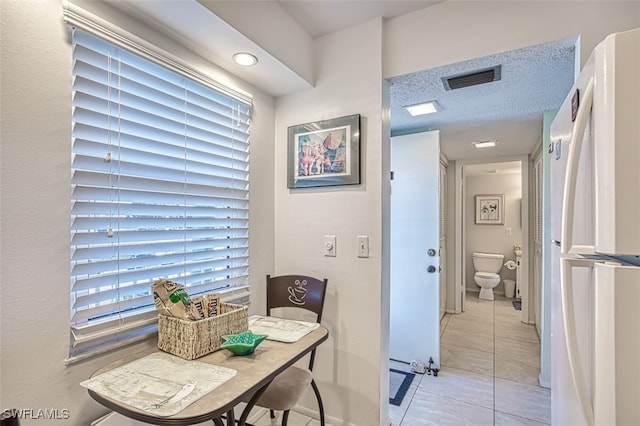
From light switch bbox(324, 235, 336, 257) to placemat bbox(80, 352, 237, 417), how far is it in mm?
1037

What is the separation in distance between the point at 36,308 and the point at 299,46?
186 cm

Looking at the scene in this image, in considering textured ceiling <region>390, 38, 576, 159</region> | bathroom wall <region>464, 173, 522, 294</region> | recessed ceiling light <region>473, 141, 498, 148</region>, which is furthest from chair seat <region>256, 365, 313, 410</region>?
bathroom wall <region>464, 173, 522, 294</region>

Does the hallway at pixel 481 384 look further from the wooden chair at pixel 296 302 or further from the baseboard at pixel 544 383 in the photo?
the wooden chair at pixel 296 302

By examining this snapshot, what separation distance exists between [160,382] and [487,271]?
18.5 ft

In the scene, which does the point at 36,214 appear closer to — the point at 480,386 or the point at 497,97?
the point at 497,97

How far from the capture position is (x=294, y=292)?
198 cm

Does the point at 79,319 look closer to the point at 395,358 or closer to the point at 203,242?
the point at 203,242

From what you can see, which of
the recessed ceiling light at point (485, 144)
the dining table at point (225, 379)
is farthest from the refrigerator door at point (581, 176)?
the recessed ceiling light at point (485, 144)

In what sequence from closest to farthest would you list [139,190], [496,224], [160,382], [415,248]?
[160,382], [139,190], [415,248], [496,224]

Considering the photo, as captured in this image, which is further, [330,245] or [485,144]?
[485,144]

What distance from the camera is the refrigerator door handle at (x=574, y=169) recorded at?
78 centimetres

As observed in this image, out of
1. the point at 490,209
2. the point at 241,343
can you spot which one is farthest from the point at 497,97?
the point at 490,209

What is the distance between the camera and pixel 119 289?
52.7 inches

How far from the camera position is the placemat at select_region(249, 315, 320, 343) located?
1.43 meters
